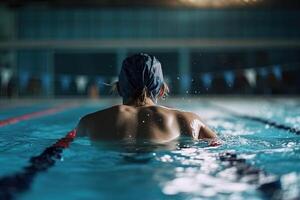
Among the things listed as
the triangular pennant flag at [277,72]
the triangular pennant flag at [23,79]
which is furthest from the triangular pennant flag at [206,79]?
the triangular pennant flag at [23,79]

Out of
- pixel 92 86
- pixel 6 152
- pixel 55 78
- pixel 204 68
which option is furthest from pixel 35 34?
pixel 6 152

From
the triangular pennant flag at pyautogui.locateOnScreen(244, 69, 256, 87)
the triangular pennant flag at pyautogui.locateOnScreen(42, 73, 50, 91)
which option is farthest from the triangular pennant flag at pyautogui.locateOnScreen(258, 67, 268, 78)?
the triangular pennant flag at pyautogui.locateOnScreen(42, 73, 50, 91)

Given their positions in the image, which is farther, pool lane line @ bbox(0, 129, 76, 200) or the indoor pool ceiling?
the indoor pool ceiling

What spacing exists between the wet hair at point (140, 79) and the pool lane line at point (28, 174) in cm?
73

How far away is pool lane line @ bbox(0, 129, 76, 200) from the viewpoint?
7.81 feet

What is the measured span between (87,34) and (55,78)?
2.11 metres

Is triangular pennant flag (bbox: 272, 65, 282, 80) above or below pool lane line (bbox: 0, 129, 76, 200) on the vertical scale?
above

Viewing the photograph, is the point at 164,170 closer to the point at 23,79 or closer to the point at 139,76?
the point at 139,76

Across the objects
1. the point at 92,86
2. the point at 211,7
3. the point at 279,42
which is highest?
the point at 211,7

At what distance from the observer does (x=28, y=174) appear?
285cm

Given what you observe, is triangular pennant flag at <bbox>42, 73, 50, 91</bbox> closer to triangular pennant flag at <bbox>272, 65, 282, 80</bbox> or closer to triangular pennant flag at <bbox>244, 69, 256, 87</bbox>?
triangular pennant flag at <bbox>244, 69, 256, 87</bbox>

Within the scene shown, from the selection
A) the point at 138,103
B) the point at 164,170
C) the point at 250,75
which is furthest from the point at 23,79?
the point at 164,170

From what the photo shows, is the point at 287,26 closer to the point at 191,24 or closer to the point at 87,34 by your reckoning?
the point at 191,24

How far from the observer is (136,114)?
10.3 feet
